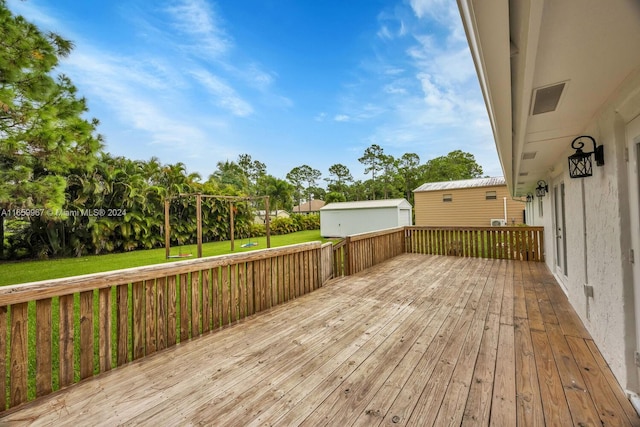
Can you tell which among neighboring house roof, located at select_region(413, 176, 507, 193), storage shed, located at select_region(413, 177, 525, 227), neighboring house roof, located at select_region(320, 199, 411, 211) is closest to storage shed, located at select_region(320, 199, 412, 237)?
neighboring house roof, located at select_region(320, 199, 411, 211)

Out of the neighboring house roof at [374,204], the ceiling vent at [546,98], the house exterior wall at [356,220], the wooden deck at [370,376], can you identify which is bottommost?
the wooden deck at [370,376]

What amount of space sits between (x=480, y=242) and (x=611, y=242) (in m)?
5.52

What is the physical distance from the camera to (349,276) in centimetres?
517

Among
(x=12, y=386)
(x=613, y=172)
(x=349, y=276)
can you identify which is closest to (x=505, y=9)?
(x=613, y=172)

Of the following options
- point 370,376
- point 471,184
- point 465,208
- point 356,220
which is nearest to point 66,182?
point 370,376

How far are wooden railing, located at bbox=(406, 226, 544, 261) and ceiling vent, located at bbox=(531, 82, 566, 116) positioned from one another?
5.22 m

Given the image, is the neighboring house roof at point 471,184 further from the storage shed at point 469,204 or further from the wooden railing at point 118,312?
the wooden railing at point 118,312

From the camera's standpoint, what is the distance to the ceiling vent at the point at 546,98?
170 cm

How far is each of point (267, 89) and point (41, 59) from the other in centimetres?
876

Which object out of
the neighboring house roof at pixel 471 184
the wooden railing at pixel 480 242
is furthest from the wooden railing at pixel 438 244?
the neighboring house roof at pixel 471 184

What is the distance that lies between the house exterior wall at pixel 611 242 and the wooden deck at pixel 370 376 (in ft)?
0.69

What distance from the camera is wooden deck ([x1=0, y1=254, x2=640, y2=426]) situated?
5.17 feet

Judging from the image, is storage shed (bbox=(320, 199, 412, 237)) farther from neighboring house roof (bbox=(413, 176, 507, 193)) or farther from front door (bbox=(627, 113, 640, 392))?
front door (bbox=(627, 113, 640, 392))

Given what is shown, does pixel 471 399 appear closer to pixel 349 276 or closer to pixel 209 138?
pixel 349 276
